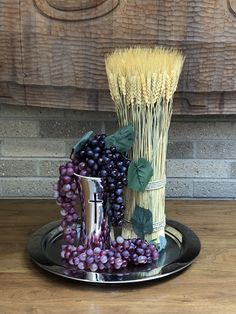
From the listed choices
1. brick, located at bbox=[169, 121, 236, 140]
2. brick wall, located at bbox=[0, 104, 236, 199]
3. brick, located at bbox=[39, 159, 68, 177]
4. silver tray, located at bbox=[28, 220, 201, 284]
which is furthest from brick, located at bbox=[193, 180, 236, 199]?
brick, located at bbox=[39, 159, 68, 177]

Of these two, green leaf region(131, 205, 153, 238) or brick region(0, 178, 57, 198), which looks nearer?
green leaf region(131, 205, 153, 238)

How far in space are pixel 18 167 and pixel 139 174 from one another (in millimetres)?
529

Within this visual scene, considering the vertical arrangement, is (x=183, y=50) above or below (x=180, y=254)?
above

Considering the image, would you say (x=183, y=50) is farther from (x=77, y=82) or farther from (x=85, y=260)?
(x=85, y=260)

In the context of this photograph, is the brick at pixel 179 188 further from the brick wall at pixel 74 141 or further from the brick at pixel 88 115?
the brick at pixel 88 115

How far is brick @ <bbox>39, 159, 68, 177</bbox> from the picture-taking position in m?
1.33

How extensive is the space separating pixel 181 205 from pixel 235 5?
48 centimetres

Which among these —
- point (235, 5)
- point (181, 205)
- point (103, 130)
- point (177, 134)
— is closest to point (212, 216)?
point (181, 205)

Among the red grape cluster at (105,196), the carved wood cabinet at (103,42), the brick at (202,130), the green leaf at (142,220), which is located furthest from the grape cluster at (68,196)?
the brick at (202,130)

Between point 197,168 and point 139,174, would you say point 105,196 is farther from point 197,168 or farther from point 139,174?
point 197,168

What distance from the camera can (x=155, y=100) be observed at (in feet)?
2.91

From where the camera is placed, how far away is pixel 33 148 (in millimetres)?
1331

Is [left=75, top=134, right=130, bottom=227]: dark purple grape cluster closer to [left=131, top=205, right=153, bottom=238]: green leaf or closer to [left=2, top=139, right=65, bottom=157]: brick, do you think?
[left=131, top=205, right=153, bottom=238]: green leaf

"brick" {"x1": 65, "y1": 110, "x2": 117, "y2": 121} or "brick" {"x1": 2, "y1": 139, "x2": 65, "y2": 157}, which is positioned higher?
"brick" {"x1": 65, "y1": 110, "x2": 117, "y2": 121}
